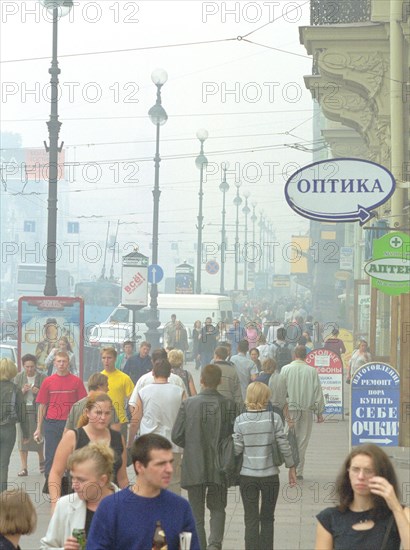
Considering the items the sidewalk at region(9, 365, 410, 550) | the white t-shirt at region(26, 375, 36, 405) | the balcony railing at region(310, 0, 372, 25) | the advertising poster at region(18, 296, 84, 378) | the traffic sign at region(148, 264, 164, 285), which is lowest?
the sidewalk at region(9, 365, 410, 550)

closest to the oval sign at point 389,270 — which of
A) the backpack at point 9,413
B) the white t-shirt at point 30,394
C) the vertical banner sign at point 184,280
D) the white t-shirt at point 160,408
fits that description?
the white t-shirt at point 30,394

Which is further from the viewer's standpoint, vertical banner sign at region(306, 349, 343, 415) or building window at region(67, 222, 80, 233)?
building window at region(67, 222, 80, 233)

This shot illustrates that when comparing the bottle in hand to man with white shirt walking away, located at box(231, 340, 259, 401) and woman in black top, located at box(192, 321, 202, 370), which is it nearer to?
man with white shirt walking away, located at box(231, 340, 259, 401)

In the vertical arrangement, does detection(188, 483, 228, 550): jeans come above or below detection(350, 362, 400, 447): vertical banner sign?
below

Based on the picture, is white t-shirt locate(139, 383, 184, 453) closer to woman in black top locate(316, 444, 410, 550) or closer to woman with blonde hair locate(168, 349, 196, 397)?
woman with blonde hair locate(168, 349, 196, 397)

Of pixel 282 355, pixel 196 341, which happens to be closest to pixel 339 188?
pixel 282 355

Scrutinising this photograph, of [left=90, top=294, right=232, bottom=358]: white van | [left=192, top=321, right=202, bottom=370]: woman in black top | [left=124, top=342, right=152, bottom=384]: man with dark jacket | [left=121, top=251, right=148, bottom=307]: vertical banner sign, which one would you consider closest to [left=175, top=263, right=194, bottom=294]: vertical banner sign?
[left=90, top=294, right=232, bottom=358]: white van

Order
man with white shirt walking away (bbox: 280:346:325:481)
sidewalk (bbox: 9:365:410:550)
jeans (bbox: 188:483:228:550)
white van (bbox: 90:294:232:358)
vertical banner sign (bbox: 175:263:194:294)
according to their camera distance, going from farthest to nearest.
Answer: vertical banner sign (bbox: 175:263:194:294)
white van (bbox: 90:294:232:358)
man with white shirt walking away (bbox: 280:346:325:481)
sidewalk (bbox: 9:365:410:550)
jeans (bbox: 188:483:228:550)

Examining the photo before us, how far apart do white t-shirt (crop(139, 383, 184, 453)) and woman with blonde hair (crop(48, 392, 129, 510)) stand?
3149 millimetres

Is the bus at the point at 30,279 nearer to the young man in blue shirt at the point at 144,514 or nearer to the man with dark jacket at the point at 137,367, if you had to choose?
the man with dark jacket at the point at 137,367

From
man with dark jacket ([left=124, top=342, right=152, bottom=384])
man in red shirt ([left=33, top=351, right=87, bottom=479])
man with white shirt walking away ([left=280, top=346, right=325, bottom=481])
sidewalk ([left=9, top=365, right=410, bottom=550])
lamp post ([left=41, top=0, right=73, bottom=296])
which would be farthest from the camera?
lamp post ([left=41, top=0, right=73, bottom=296])

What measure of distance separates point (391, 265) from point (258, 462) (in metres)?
6.29

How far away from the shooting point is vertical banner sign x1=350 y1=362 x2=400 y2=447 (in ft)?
45.9

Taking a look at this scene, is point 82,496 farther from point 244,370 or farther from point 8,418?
point 244,370
